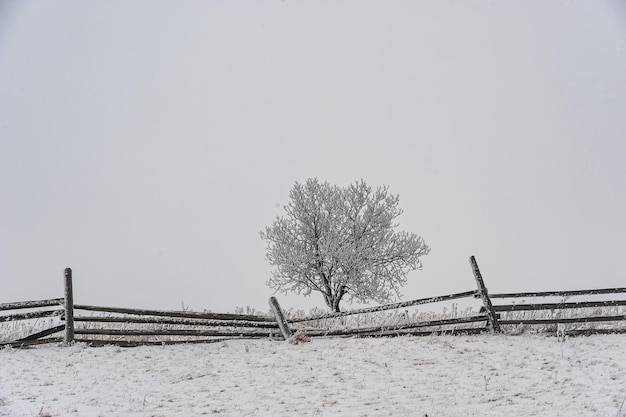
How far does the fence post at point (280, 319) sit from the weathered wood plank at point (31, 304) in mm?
4543

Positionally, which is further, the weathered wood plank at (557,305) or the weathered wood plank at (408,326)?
the weathered wood plank at (557,305)

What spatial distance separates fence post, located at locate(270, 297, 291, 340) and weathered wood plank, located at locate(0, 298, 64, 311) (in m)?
4.54

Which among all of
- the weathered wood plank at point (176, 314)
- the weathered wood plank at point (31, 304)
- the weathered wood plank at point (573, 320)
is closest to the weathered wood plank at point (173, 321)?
the weathered wood plank at point (176, 314)

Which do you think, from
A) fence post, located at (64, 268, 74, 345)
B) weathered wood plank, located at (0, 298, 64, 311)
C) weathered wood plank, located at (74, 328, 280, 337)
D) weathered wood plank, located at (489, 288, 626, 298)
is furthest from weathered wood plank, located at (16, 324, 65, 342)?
weathered wood plank, located at (489, 288, 626, 298)

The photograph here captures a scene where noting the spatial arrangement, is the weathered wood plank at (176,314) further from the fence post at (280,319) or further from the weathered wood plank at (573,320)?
the weathered wood plank at (573,320)

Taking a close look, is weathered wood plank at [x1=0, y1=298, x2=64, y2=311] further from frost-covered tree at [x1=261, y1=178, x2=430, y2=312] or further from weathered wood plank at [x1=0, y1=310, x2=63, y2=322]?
frost-covered tree at [x1=261, y1=178, x2=430, y2=312]

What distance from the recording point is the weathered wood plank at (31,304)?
428 inches

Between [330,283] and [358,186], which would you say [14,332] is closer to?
[330,283]

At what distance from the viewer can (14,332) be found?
12.4m

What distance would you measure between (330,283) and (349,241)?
1.67 m

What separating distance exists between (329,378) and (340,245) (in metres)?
10.9

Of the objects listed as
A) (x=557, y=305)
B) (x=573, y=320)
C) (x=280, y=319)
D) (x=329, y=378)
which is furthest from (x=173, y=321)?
(x=573, y=320)

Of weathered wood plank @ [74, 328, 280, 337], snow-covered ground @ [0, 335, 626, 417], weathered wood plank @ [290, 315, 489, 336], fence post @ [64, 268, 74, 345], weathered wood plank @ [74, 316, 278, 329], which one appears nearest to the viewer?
snow-covered ground @ [0, 335, 626, 417]

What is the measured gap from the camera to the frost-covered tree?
19.7 m
